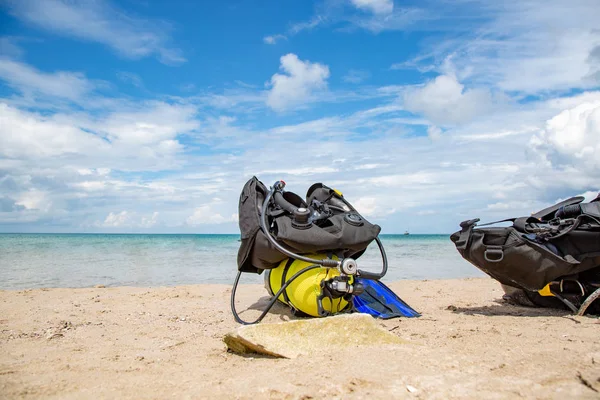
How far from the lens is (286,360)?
2.55 metres

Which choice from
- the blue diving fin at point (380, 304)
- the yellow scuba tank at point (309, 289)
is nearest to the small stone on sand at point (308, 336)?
the yellow scuba tank at point (309, 289)

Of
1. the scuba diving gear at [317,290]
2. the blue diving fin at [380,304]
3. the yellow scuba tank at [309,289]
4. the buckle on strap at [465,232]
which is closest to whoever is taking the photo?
the scuba diving gear at [317,290]

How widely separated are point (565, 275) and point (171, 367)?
11.5 ft

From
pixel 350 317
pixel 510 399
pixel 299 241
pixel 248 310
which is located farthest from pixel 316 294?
pixel 510 399

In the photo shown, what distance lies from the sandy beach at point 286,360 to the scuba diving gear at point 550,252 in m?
0.30

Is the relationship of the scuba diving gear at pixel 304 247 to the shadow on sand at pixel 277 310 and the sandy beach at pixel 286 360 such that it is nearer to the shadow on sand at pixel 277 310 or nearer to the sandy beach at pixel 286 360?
the shadow on sand at pixel 277 310

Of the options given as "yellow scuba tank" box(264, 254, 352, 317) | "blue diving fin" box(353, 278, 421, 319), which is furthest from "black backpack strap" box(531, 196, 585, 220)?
"yellow scuba tank" box(264, 254, 352, 317)

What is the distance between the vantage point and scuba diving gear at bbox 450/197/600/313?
3.81 metres

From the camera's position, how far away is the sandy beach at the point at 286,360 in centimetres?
203

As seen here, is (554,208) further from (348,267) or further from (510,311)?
(348,267)

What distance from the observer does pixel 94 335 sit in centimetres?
373

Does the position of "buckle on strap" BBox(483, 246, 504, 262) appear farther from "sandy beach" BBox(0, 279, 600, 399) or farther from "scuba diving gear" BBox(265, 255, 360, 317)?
"scuba diving gear" BBox(265, 255, 360, 317)

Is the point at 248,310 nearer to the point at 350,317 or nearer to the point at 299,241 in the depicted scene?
the point at 299,241

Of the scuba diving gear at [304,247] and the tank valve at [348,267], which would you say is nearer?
the tank valve at [348,267]
